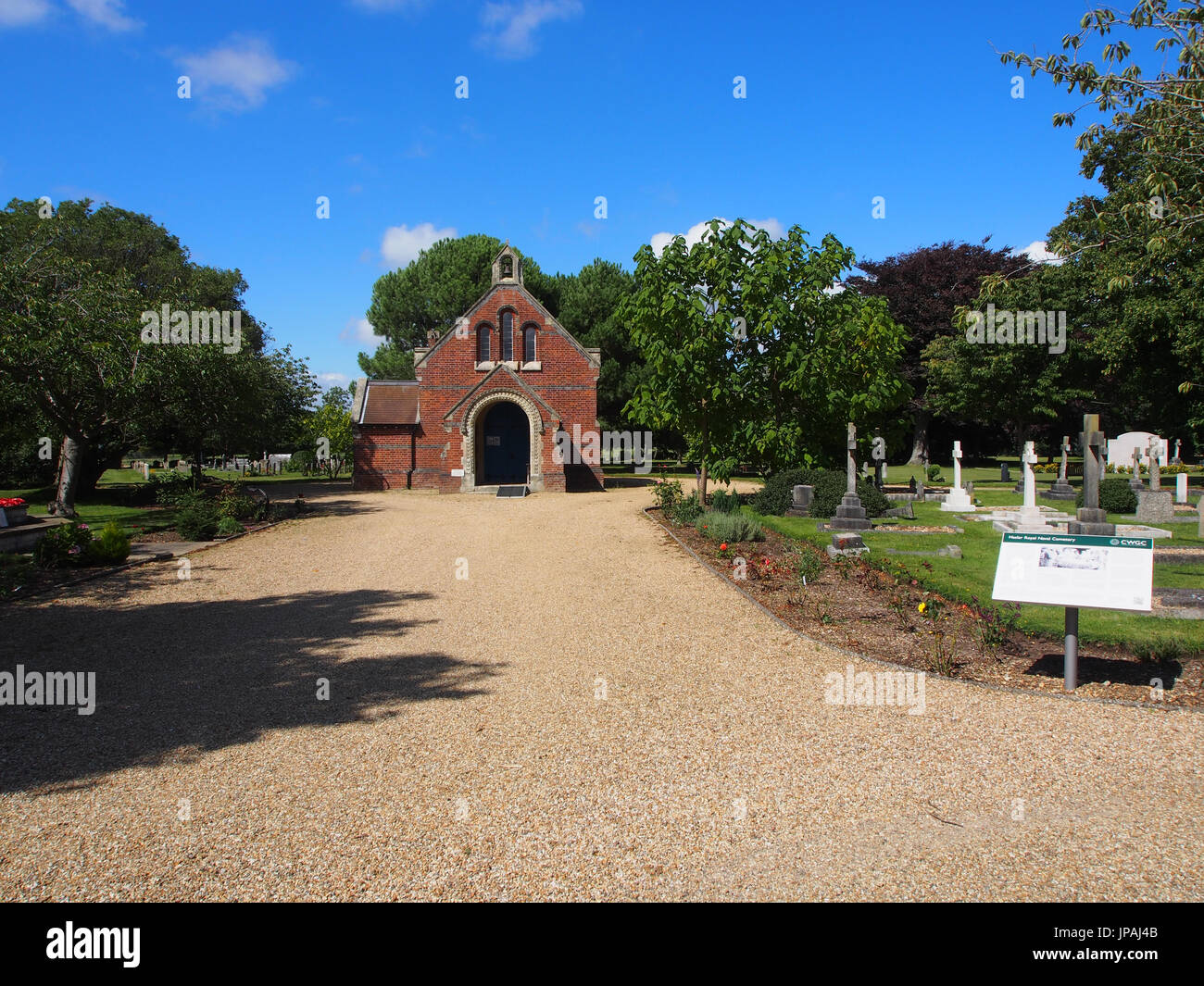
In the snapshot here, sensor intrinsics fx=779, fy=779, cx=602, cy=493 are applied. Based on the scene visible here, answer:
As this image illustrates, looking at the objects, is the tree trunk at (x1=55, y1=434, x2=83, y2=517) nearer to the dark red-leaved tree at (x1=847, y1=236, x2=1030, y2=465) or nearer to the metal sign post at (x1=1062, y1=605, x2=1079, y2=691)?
the metal sign post at (x1=1062, y1=605, x2=1079, y2=691)

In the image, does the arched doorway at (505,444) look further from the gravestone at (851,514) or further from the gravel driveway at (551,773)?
the gravel driveway at (551,773)

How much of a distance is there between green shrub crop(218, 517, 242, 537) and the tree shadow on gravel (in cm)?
616

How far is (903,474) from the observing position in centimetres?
4484

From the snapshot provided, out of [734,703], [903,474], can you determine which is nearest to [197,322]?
[734,703]

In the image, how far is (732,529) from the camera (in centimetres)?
1627

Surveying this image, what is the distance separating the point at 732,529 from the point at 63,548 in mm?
12532

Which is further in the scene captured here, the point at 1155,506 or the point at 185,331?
the point at 185,331

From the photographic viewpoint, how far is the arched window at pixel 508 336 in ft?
114

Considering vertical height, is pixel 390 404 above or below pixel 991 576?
above

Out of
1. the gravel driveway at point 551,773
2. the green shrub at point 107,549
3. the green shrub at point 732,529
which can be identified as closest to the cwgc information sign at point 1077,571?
the gravel driveway at point 551,773

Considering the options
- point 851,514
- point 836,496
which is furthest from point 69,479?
point 836,496

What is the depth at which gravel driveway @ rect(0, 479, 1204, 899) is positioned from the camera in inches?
170
